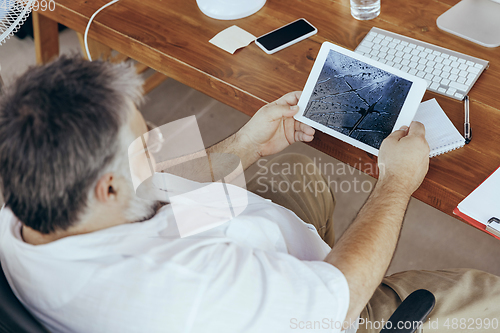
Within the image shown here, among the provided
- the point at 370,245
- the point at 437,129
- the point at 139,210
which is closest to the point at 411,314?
the point at 370,245

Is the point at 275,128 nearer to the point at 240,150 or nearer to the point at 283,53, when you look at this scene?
the point at 240,150

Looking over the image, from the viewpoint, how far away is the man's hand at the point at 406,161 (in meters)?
0.88

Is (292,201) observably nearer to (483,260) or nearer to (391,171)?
(391,171)

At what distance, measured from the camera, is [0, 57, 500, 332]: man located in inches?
23.4

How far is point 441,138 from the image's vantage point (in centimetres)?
94

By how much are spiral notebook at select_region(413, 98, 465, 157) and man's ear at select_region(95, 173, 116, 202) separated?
2.17 ft

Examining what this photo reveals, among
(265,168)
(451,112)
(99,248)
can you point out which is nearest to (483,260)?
(451,112)

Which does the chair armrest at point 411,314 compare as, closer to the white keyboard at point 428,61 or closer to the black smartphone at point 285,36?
the white keyboard at point 428,61

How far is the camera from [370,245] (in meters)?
0.79

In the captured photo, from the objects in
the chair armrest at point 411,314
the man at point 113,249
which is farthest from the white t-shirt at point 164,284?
the chair armrest at point 411,314

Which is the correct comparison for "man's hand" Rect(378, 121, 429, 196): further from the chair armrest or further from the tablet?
the chair armrest

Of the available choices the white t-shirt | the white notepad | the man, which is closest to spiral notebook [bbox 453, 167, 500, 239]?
the white notepad

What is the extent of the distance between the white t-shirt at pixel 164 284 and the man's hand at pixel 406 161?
27 centimetres

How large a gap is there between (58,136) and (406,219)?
54.0 inches
